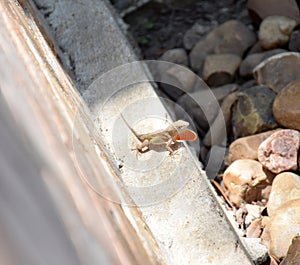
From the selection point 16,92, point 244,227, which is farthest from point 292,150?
point 16,92

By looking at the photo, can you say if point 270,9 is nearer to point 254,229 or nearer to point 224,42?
point 224,42

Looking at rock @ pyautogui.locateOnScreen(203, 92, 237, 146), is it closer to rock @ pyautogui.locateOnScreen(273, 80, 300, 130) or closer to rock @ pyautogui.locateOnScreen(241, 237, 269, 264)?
rock @ pyautogui.locateOnScreen(273, 80, 300, 130)

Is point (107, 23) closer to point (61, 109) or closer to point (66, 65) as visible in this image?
point (66, 65)

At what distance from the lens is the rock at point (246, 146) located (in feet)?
6.18

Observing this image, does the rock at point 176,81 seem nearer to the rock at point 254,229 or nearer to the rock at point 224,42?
the rock at point 224,42

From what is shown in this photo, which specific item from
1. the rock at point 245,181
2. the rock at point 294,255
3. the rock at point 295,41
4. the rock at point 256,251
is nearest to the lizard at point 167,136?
the rock at point 245,181

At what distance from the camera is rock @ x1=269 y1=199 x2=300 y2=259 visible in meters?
1.53

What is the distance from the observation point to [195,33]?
2502 millimetres

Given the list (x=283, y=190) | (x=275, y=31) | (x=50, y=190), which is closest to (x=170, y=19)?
(x=275, y=31)

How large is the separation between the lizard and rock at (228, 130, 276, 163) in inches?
12.0

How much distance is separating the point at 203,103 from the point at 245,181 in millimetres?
438

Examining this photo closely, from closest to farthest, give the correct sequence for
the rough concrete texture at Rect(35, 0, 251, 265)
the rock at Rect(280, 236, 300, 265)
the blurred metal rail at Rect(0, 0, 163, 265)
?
1. the blurred metal rail at Rect(0, 0, 163, 265)
2. the rock at Rect(280, 236, 300, 265)
3. the rough concrete texture at Rect(35, 0, 251, 265)

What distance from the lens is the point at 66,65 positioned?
1.93m

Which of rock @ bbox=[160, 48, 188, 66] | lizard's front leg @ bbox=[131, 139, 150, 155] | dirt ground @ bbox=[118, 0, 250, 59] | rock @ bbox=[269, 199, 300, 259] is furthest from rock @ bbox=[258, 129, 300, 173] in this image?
dirt ground @ bbox=[118, 0, 250, 59]
